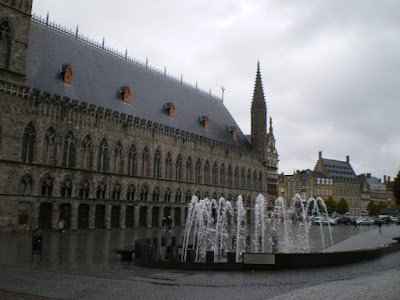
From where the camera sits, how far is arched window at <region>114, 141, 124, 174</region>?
1481 inches

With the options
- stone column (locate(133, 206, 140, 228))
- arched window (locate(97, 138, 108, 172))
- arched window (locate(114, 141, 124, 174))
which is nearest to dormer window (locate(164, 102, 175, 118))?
arched window (locate(114, 141, 124, 174))

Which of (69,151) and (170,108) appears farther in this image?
(170,108)

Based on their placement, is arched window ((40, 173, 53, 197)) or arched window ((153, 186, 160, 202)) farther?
arched window ((153, 186, 160, 202))

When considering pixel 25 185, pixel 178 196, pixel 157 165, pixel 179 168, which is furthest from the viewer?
pixel 179 168

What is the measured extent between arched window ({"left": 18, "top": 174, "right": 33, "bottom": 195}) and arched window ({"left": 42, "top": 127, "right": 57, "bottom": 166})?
6.21 feet

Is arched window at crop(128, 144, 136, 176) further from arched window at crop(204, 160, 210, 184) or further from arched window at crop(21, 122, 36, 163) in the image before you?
arched window at crop(204, 160, 210, 184)

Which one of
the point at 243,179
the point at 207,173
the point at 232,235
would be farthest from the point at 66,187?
the point at 243,179

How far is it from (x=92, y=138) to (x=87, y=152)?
1367mm

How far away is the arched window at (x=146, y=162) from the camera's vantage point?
1610 inches

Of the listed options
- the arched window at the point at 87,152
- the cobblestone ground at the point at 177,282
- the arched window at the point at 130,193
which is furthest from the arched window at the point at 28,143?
the cobblestone ground at the point at 177,282

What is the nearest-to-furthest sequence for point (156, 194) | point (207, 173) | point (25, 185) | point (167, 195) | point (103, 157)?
point (25, 185) → point (103, 157) → point (156, 194) → point (167, 195) → point (207, 173)

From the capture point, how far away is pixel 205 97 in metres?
58.8

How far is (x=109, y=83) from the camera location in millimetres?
40500

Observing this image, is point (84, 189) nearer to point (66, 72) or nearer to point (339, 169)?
point (66, 72)
